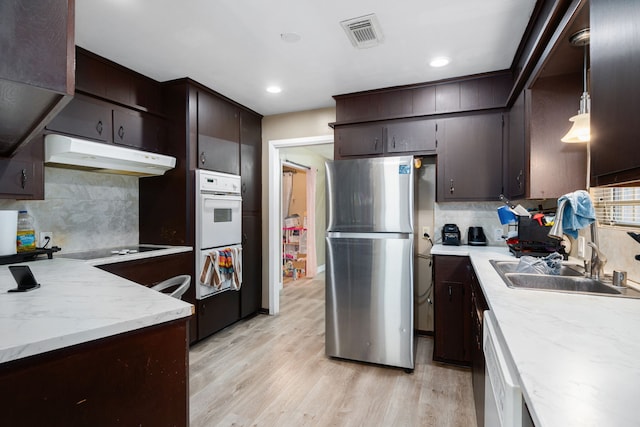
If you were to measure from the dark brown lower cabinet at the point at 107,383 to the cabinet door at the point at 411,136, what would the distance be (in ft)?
8.20

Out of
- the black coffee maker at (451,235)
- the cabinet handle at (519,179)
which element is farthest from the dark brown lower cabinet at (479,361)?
the black coffee maker at (451,235)

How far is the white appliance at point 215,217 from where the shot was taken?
2.97 m

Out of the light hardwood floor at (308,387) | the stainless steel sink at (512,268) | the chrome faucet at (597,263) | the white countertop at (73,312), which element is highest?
the chrome faucet at (597,263)

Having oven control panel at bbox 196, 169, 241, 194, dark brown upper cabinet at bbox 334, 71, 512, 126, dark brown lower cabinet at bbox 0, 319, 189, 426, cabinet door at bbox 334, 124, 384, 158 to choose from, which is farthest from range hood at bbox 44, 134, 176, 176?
dark brown lower cabinet at bbox 0, 319, 189, 426

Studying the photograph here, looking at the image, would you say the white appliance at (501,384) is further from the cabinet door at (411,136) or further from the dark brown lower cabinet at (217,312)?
the dark brown lower cabinet at (217,312)

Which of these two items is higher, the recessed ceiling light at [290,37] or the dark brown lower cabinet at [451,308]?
the recessed ceiling light at [290,37]

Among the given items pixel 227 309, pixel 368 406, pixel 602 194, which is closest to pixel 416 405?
pixel 368 406

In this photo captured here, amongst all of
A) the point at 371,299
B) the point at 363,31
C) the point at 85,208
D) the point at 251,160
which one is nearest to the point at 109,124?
the point at 85,208

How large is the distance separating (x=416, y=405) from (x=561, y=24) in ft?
7.27

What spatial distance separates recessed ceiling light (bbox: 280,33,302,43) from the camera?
7.20 feet

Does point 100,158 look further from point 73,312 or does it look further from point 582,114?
point 582,114

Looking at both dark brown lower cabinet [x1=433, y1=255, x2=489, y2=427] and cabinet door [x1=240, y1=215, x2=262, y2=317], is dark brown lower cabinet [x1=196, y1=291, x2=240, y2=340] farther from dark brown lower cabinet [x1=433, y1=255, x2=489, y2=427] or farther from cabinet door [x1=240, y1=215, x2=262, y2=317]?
dark brown lower cabinet [x1=433, y1=255, x2=489, y2=427]

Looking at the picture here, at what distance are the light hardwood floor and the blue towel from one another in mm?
1240

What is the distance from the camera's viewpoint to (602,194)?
1870 mm
